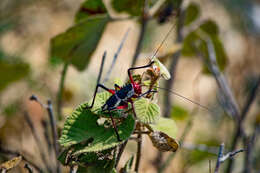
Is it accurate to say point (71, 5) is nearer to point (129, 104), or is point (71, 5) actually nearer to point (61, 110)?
point (61, 110)

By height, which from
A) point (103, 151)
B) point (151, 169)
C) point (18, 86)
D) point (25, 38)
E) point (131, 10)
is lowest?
point (151, 169)

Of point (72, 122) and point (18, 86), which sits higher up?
point (18, 86)

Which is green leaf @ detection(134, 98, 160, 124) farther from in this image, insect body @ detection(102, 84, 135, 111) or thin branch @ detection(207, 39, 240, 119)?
thin branch @ detection(207, 39, 240, 119)

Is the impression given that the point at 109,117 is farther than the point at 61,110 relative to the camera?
No

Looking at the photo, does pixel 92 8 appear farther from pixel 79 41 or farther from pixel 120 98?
pixel 120 98

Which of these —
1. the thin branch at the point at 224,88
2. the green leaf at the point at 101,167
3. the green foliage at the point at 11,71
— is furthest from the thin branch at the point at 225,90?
the green foliage at the point at 11,71

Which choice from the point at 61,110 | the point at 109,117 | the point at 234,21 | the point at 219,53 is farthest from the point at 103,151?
the point at 234,21

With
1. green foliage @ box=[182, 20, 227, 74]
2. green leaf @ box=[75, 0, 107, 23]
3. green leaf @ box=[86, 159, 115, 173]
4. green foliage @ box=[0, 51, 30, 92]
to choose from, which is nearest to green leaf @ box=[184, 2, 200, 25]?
green foliage @ box=[182, 20, 227, 74]

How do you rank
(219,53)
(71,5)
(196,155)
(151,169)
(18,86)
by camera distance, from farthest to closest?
(71,5) → (18,86) → (151,169) → (196,155) → (219,53)

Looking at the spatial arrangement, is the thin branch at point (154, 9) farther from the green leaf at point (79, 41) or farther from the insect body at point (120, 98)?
the insect body at point (120, 98)

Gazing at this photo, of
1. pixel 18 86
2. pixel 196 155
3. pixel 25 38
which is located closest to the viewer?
pixel 196 155
